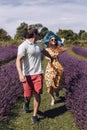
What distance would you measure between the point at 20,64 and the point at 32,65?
27cm

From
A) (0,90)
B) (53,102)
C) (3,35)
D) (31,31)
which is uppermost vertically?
(31,31)

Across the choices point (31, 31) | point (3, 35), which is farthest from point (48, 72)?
point (3, 35)

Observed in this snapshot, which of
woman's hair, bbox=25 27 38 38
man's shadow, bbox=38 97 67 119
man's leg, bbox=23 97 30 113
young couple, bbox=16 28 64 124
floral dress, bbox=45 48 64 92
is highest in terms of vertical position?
woman's hair, bbox=25 27 38 38

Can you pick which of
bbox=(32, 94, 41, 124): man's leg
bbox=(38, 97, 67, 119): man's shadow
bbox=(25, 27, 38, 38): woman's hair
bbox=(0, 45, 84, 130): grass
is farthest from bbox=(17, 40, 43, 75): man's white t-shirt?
bbox=(38, 97, 67, 119): man's shadow

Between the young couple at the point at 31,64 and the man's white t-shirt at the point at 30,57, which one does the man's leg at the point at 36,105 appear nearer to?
the young couple at the point at 31,64

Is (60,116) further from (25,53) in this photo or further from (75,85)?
(25,53)

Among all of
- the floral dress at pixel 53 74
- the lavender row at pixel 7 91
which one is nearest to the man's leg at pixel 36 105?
the lavender row at pixel 7 91

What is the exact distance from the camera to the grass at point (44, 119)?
24.2ft

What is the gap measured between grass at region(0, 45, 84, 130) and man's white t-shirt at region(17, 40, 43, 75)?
1005 millimetres

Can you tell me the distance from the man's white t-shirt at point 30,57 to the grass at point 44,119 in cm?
100

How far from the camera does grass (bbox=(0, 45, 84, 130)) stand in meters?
7.38

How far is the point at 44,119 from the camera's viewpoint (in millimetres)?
7926

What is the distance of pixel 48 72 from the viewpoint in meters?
9.01

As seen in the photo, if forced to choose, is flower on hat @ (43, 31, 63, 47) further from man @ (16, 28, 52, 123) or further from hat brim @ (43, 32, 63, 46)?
man @ (16, 28, 52, 123)
